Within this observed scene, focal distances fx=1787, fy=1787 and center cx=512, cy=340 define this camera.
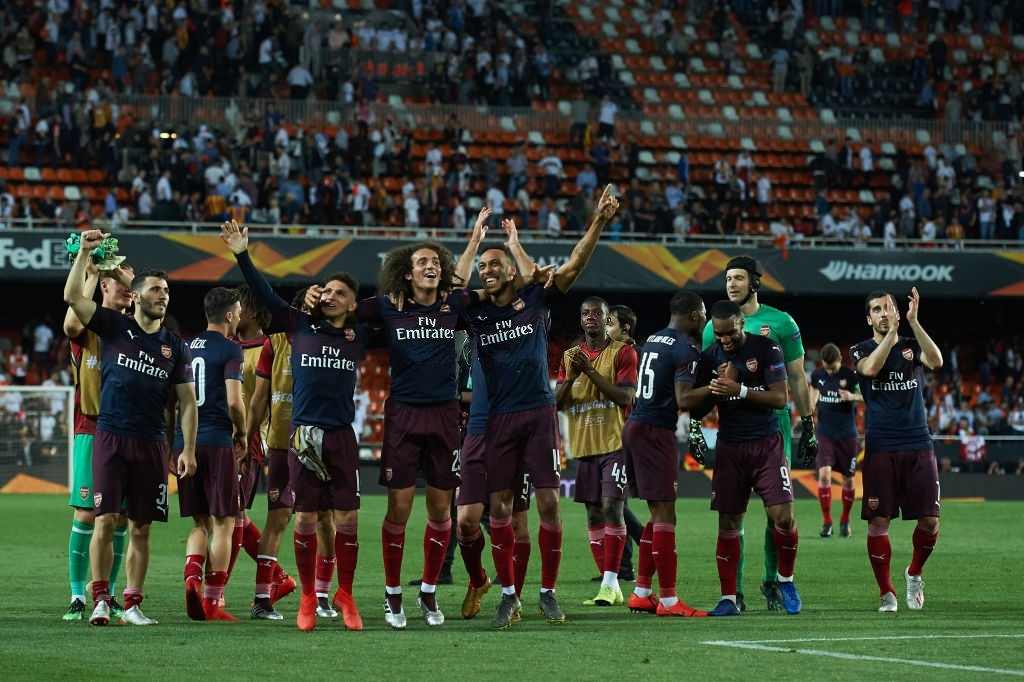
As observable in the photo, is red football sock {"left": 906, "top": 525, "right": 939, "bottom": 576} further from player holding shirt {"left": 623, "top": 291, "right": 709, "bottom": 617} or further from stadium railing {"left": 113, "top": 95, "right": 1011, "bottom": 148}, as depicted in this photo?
stadium railing {"left": 113, "top": 95, "right": 1011, "bottom": 148}

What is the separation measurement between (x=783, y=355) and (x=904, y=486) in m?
1.35

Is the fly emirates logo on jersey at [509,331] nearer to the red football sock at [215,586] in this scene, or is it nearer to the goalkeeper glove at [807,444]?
the goalkeeper glove at [807,444]

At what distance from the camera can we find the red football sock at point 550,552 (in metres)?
11.7

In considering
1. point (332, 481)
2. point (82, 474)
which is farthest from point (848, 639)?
point (82, 474)

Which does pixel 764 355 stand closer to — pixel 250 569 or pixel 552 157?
pixel 250 569

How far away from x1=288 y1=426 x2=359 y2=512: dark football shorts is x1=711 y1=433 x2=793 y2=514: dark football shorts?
8.76ft

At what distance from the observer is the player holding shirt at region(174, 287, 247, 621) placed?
11742 millimetres

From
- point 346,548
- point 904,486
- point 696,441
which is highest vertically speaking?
point 696,441

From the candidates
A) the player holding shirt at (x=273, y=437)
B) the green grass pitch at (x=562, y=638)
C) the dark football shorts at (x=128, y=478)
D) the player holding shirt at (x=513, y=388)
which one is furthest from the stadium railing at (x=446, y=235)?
the player holding shirt at (x=513, y=388)

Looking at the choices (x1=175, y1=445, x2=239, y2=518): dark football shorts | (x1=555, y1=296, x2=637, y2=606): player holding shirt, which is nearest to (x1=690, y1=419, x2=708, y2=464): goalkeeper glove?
(x1=555, y1=296, x2=637, y2=606): player holding shirt

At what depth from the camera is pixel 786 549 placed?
12516 mm

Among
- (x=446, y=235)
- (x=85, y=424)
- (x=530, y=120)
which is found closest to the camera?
(x=85, y=424)

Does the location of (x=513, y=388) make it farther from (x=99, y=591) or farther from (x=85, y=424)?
(x=85, y=424)

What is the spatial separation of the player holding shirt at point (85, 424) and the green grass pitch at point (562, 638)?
0.30 metres
